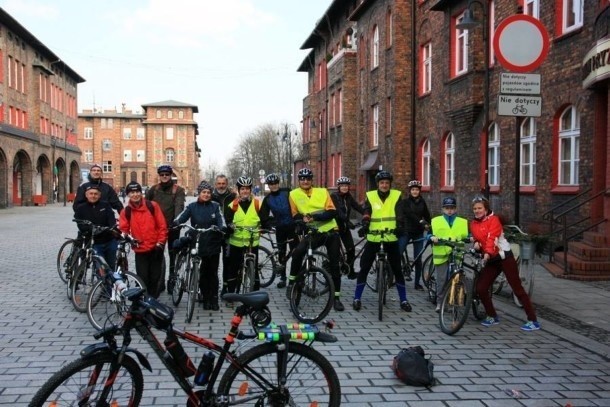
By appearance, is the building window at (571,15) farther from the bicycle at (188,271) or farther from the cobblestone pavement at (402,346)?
the bicycle at (188,271)

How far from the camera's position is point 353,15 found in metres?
33.2

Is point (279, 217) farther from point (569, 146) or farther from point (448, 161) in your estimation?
point (448, 161)

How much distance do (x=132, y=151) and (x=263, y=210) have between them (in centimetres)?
10885

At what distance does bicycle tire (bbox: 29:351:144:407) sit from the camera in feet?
12.4

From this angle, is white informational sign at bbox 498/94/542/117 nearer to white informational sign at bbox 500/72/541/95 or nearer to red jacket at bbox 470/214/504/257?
white informational sign at bbox 500/72/541/95

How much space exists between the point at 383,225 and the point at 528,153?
9.52m

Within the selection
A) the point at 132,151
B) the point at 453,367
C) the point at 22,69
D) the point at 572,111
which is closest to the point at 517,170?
the point at 453,367

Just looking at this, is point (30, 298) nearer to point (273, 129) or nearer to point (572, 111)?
point (572, 111)

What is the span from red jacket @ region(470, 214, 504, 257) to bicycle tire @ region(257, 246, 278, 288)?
416 cm

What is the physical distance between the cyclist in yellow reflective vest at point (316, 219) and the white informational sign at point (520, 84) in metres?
2.88

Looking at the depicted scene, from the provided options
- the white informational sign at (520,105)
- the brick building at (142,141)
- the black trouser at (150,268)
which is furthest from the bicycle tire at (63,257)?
the brick building at (142,141)

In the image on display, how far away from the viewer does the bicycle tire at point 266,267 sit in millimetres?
11094

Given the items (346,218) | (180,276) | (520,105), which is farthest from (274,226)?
(520,105)

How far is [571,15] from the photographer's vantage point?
14672 millimetres
